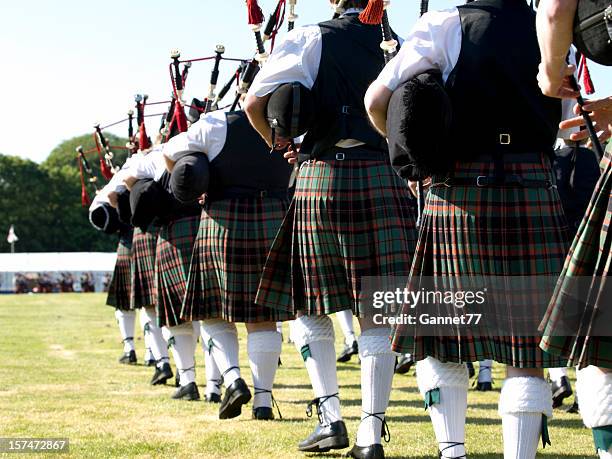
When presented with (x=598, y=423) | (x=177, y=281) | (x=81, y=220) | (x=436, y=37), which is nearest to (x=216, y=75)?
(x=177, y=281)

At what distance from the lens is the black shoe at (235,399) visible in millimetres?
4730

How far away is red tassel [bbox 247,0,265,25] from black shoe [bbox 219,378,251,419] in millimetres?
1738

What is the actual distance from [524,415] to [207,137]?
272 cm

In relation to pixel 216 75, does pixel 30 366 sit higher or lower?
lower

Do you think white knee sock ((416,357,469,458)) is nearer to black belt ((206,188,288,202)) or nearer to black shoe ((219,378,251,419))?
black shoe ((219,378,251,419))

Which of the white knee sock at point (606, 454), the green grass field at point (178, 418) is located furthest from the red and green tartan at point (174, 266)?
the white knee sock at point (606, 454)

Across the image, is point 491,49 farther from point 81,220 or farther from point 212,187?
point 81,220

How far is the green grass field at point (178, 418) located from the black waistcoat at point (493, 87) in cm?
147

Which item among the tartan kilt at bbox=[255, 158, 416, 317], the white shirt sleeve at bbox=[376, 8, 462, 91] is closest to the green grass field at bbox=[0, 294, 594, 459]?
the tartan kilt at bbox=[255, 158, 416, 317]

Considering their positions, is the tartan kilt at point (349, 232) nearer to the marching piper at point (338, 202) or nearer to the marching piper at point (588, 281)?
the marching piper at point (338, 202)

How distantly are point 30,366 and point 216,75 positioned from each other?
3392 mm

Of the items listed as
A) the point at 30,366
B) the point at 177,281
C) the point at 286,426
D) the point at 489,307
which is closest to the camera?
the point at 489,307

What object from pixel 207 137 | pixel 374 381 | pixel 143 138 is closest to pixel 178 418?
pixel 207 137

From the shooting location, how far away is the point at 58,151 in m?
69.5
